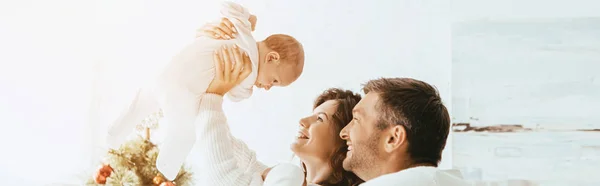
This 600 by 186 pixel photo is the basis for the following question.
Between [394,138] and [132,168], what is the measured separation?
4.37ft

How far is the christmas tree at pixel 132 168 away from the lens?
2771 mm

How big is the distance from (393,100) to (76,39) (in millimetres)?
2571

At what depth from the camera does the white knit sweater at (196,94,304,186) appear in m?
1.83

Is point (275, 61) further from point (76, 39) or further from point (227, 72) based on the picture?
point (76, 39)

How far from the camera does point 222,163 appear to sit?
186 centimetres

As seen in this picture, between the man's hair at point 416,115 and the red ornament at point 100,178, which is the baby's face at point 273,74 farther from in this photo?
the red ornament at point 100,178

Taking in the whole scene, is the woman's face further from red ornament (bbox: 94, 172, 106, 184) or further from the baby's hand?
red ornament (bbox: 94, 172, 106, 184)

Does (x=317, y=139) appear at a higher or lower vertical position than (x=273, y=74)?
lower

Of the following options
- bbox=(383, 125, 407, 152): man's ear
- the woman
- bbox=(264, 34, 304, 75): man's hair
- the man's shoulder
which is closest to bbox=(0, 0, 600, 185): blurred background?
bbox=(264, 34, 304, 75): man's hair

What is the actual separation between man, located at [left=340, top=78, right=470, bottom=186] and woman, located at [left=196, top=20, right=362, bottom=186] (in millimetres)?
179

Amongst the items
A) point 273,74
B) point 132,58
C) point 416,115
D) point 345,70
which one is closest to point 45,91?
point 132,58

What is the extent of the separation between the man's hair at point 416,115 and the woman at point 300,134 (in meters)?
0.26

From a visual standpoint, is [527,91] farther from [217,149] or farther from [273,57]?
[217,149]

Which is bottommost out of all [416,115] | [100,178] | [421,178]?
[100,178]
